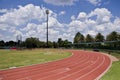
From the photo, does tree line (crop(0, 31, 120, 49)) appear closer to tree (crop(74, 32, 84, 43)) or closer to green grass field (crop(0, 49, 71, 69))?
tree (crop(74, 32, 84, 43))

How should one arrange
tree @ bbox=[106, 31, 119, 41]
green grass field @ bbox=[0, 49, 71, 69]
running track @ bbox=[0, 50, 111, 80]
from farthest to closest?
tree @ bbox=[106, 31, 119, 41] < green grass field @ bbox=[0, 49, 71, 69] < running track @ bbox=[0, 50, 111, 80]

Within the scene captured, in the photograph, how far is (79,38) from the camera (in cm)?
→ 13650

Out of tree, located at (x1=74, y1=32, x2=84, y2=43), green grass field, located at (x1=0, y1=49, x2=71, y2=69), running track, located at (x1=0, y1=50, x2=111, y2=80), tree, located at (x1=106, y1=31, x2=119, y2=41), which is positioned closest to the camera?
running track, located at (x1=0, y1=50, x2=111, y2=80)

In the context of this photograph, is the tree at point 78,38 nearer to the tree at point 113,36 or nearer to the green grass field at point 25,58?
the tree at point 113,36

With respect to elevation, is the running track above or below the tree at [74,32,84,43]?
below

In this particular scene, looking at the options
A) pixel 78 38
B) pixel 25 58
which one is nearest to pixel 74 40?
pixel 78 38

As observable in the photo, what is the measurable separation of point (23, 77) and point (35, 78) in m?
1.26

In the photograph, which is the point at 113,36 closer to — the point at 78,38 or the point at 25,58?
the point at 78,38

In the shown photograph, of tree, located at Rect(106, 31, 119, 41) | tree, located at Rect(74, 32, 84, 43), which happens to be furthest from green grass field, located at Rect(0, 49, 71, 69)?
tree, located at Rect(74, 32, 84, 43)

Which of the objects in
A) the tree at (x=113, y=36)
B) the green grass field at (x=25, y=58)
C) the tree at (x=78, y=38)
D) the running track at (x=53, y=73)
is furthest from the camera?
the tree at (x=78, y=38)

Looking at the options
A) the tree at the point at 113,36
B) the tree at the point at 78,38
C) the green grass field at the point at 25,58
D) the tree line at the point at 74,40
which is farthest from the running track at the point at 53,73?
the tree at the point at 78,38

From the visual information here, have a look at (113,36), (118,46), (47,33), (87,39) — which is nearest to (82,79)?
(118,46)

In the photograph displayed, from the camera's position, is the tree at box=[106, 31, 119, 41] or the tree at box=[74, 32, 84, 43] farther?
the tree at box=[74, 32, 84, 43]

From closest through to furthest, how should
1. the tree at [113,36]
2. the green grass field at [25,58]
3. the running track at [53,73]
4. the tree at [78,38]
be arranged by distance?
1. the running track at [53,73]
2. the green grass field at [25,58]
3. the tree at [113,36]
4. the tree at [78,38]
